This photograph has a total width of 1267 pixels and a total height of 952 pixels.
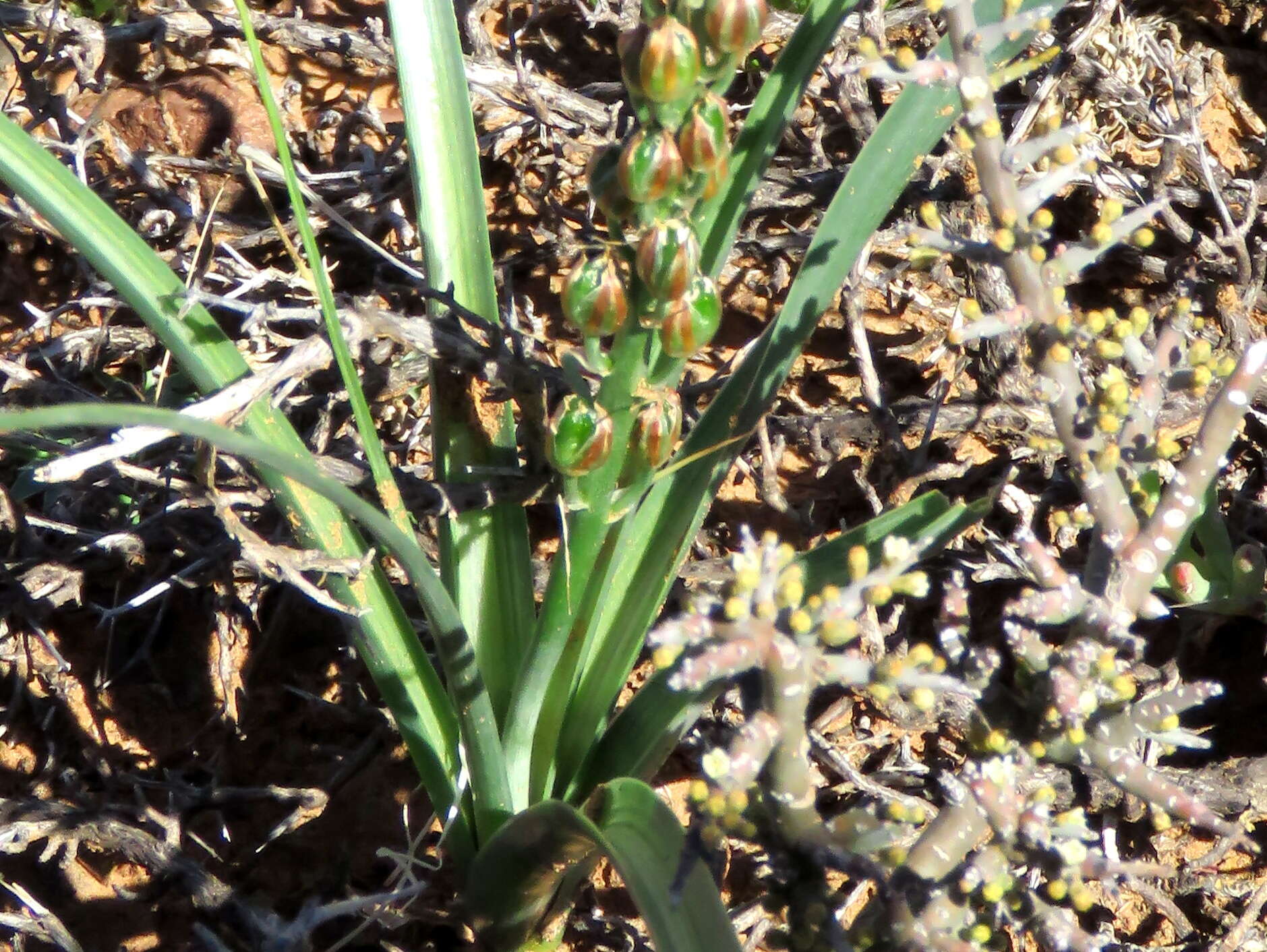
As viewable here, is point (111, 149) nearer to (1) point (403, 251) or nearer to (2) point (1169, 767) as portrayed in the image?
(1) point (403, 251)

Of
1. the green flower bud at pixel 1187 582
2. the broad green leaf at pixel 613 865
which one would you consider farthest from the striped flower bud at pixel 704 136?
the green flower bud at pixel 1187 582

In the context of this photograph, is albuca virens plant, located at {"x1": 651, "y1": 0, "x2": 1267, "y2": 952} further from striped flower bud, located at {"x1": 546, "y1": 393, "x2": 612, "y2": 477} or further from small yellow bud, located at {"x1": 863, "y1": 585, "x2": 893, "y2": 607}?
striped flower bud, located at {"x1": 546, "y1": 393, "x2": 612, "y2": 477}

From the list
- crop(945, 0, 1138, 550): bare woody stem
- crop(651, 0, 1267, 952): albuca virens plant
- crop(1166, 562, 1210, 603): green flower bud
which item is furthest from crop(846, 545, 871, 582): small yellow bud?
crop(1166, 562, 1210, 603): green flower bud

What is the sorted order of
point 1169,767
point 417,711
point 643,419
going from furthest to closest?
point 1169,767 → point 417,711 → point 643,419

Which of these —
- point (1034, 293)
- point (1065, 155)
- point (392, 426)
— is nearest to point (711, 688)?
point (1034, 293)

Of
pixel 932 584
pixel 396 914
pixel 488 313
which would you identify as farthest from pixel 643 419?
pixel 932 584

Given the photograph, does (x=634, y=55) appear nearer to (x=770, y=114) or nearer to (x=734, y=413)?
(x=770, y=114)
